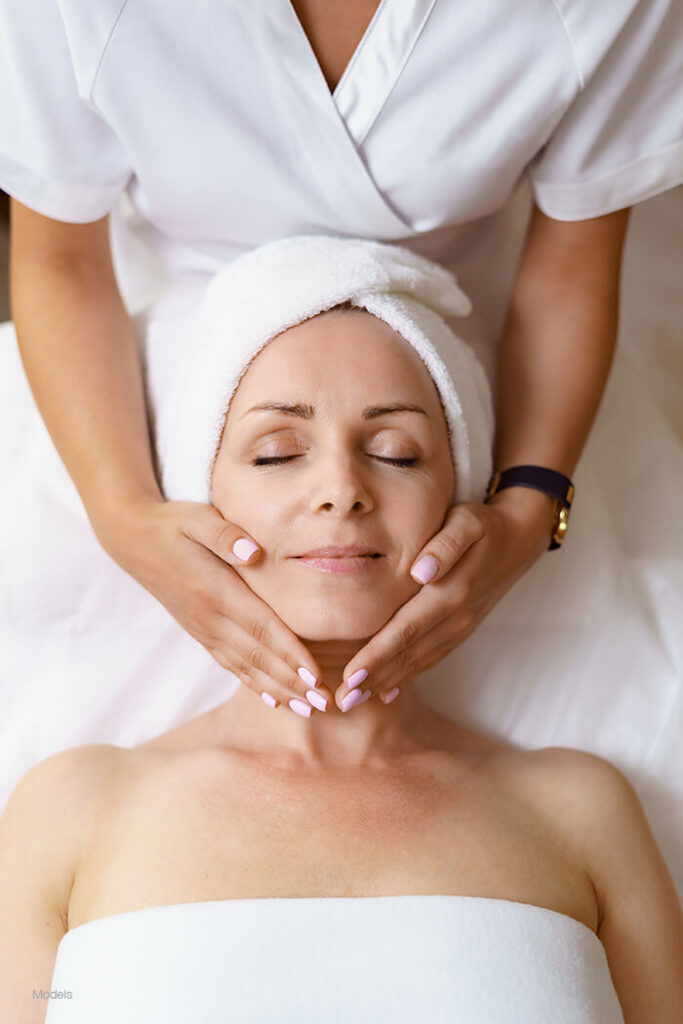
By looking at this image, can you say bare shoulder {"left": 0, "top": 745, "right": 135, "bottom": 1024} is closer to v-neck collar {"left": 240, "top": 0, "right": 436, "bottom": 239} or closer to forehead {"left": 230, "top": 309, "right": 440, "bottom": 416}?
forehead {"left": 230, "top": 309, "right": 440, "bottom": 416}

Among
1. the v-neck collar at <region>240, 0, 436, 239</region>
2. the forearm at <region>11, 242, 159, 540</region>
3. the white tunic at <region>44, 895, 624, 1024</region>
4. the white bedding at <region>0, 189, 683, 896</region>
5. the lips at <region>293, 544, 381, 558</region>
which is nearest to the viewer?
the white tunic at <region>44, 895, 624, 1024</region>

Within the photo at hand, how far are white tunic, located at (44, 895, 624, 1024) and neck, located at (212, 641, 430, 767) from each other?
9.1 inches

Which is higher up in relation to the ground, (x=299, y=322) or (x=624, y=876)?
(x=299, y=322)

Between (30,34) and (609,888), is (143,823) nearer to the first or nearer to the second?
(609,888)

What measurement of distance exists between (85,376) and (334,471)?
48cm

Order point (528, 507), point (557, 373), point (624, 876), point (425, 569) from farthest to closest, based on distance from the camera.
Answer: point (557, 373), point (528, 507), point (624, 876), point (425, 569)

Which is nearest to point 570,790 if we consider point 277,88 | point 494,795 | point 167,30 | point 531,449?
point 494,795

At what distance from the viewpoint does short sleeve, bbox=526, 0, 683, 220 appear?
142cm

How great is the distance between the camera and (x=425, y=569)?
129cm

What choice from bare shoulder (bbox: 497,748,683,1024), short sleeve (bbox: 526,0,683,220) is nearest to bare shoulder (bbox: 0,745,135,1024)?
bare shoulder (bbox: 497,748,683,1024)

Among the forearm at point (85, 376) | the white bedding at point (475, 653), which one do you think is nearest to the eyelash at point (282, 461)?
the forearm at point (85, 376)

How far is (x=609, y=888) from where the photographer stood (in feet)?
4.58

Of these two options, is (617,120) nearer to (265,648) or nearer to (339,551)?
(339,551)

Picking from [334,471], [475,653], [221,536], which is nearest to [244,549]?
[221,536]
